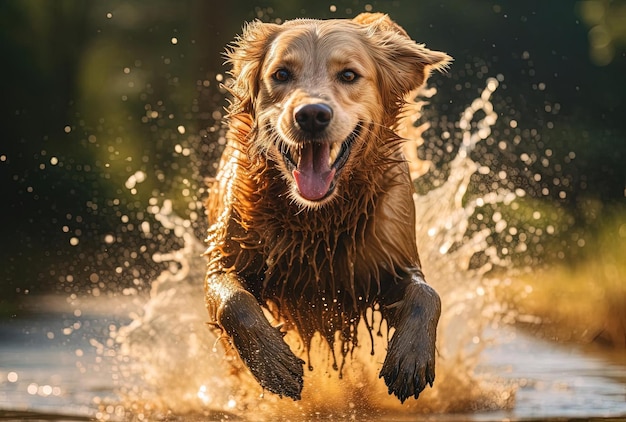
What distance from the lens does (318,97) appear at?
5102 millimetres

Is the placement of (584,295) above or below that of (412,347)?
above

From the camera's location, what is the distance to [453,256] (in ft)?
24.5

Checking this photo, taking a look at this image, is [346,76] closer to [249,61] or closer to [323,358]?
[249,61]

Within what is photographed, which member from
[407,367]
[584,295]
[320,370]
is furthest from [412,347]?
[584,295]

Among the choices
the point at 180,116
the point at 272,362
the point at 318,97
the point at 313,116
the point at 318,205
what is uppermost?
the point at 180,116

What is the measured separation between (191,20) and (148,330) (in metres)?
11.2

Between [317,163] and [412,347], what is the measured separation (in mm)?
856

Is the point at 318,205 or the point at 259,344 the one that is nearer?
the point at 259,344

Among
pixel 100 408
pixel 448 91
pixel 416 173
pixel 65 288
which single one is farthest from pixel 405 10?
pixel 100 408

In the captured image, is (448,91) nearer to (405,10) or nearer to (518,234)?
(405,10)

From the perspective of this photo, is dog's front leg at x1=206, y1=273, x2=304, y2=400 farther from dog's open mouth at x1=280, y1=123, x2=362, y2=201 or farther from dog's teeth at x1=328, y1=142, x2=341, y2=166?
dog's teeth at x1=328, y1=142, x2=341, y2=166

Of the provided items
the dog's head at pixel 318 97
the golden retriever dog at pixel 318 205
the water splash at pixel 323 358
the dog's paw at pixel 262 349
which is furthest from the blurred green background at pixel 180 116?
the dog's paw at pixel 262 349

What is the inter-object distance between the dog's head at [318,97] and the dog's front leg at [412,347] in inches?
22.6

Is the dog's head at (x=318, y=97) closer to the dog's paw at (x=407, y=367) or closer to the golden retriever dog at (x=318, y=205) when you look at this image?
the golden retriever dog at (x=318, y=205)
